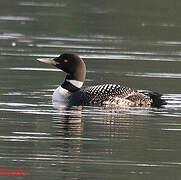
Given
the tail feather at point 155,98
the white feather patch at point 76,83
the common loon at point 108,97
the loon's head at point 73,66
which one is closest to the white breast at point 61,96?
the common loon at point 108,97

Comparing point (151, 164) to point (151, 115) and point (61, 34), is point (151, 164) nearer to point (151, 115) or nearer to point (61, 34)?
point (151, 115)

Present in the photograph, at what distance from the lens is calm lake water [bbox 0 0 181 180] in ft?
39.9

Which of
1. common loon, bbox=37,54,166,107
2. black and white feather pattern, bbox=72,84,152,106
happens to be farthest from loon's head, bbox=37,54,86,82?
black and white feather pattern, bbox=72,84,152,106

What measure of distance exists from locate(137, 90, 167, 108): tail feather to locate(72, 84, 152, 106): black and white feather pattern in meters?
0.05

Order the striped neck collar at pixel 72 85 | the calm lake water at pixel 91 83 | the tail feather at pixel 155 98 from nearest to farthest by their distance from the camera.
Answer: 1. the calm lake water at pixel 91 83
2. the tail feather at pixel 155 98
3. the striped neck collar at pixel 72 85

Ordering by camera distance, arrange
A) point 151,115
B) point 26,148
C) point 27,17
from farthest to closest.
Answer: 1. point 27,17
2. point 151,115
3. point 26,148

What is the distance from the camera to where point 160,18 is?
33.4 metres

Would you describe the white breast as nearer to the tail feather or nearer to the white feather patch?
the white feather patch

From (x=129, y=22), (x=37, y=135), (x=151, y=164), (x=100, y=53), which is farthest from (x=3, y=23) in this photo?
(x=151, y=164)

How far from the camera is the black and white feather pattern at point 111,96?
1700cm

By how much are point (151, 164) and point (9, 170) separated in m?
1.71

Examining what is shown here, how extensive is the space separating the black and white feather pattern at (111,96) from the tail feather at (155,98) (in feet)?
0.18

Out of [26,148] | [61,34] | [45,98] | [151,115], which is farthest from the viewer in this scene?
[61,34]

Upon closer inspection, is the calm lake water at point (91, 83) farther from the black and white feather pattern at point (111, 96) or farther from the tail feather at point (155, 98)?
the black and white feather pattern at point (111, 96)
